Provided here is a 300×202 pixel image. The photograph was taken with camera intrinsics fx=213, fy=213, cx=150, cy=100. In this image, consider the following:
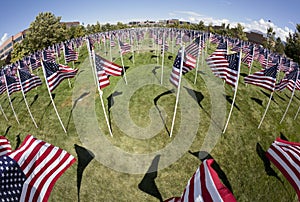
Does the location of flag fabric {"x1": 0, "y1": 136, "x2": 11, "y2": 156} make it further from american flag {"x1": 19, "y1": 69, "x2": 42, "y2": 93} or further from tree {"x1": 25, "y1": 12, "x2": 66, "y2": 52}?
tree {"x1": 25, "y1": 12, "x2": 66, "y2": 52}

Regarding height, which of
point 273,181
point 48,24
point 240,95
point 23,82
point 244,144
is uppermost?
point 48,24

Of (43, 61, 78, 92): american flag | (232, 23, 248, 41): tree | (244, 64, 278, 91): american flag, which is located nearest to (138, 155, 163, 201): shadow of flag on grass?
(43, 61, 78, 92): american flag

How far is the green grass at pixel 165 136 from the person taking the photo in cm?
1129

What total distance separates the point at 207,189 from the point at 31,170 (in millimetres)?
5251

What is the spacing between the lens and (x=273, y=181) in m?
12.3

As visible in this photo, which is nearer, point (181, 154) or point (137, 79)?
point (181, 154)

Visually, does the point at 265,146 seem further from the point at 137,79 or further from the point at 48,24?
the point at 48,24

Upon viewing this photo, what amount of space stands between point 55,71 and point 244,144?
13.2 meters

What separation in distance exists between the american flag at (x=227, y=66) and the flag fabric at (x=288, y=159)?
224 inches

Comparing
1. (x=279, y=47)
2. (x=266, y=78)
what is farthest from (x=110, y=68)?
(x=279, y=47)

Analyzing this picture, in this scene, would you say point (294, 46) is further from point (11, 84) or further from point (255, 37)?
point (255, 37)

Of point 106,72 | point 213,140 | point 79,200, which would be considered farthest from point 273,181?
point 106,72

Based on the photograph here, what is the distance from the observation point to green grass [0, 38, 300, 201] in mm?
11289

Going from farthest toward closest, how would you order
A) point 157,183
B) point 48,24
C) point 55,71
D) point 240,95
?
point 48,24
point 240,95
point 55,71
point 157,183
